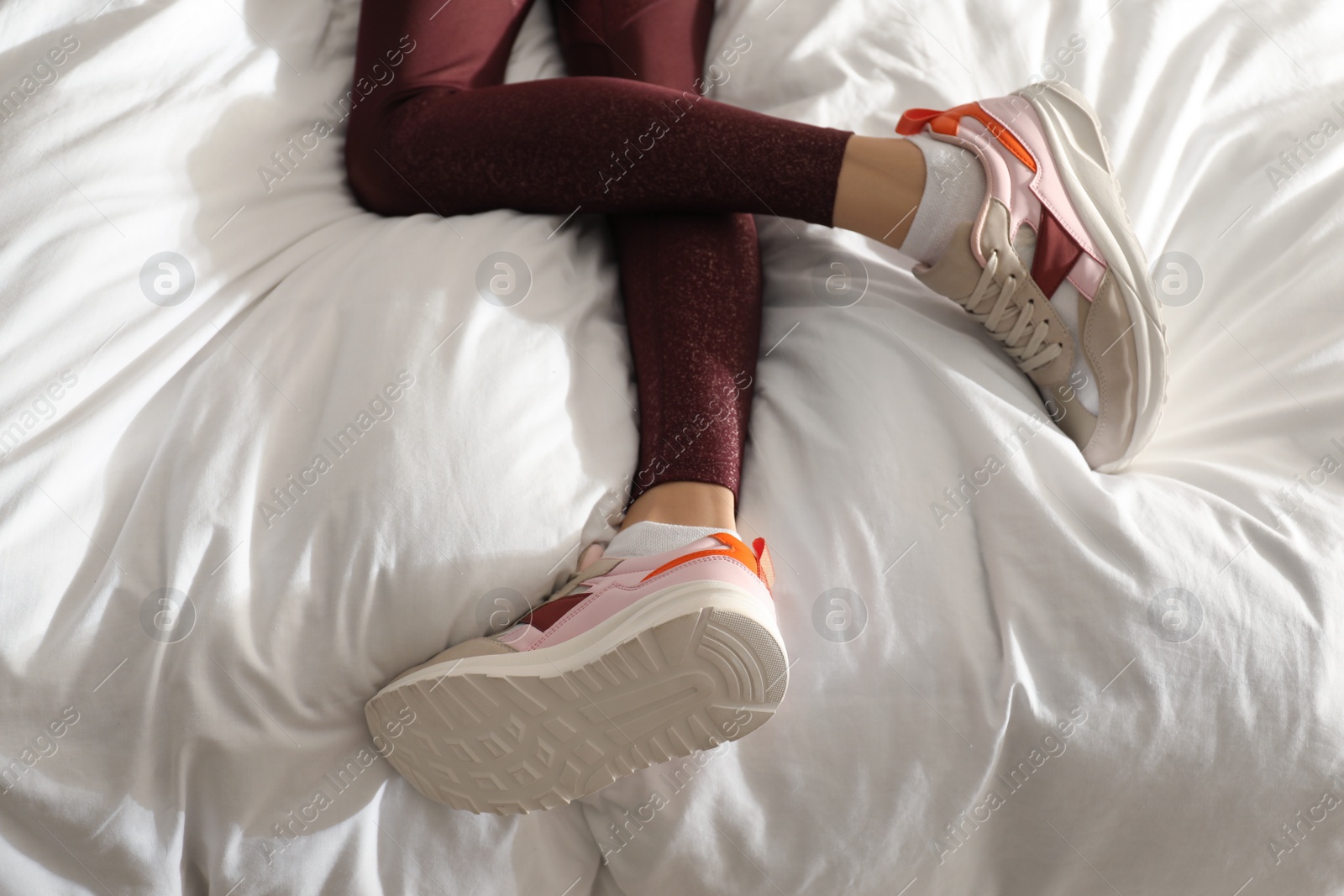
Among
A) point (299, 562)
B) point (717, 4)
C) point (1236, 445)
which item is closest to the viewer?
point (299, 562)

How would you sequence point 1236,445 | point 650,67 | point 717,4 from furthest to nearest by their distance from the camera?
point 717,4 → point 650,67 → point 1236,445

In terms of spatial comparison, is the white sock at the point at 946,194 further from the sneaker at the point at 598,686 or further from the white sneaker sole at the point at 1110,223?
the sneaker at the point at 598,686

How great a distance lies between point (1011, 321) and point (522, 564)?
449 mm

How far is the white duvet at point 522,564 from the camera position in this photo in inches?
25.6

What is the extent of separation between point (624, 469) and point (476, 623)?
6.6 inches

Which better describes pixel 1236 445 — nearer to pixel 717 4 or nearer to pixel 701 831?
pixel 701 831

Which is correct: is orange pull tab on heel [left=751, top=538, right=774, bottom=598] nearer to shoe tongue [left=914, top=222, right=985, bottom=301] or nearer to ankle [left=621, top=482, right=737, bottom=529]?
ankle [left=621, top=482, right=737, bottom=529]

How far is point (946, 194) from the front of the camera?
0.75 metres

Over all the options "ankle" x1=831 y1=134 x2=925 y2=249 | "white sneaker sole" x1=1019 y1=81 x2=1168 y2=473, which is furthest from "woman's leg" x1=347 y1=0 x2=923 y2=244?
"white sneaker sole" x1=1019 y1=81 x2=1168 y2=473

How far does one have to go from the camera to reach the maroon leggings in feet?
2.48

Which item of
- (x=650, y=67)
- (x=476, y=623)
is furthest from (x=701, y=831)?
(x=650, y=67)

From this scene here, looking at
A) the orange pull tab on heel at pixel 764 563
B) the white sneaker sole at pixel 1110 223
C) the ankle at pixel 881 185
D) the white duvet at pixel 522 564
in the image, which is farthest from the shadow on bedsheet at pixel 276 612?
the white sneaker sole at pixel 1110 223

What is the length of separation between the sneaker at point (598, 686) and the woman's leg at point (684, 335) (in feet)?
0.28

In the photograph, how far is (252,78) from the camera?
866mm
